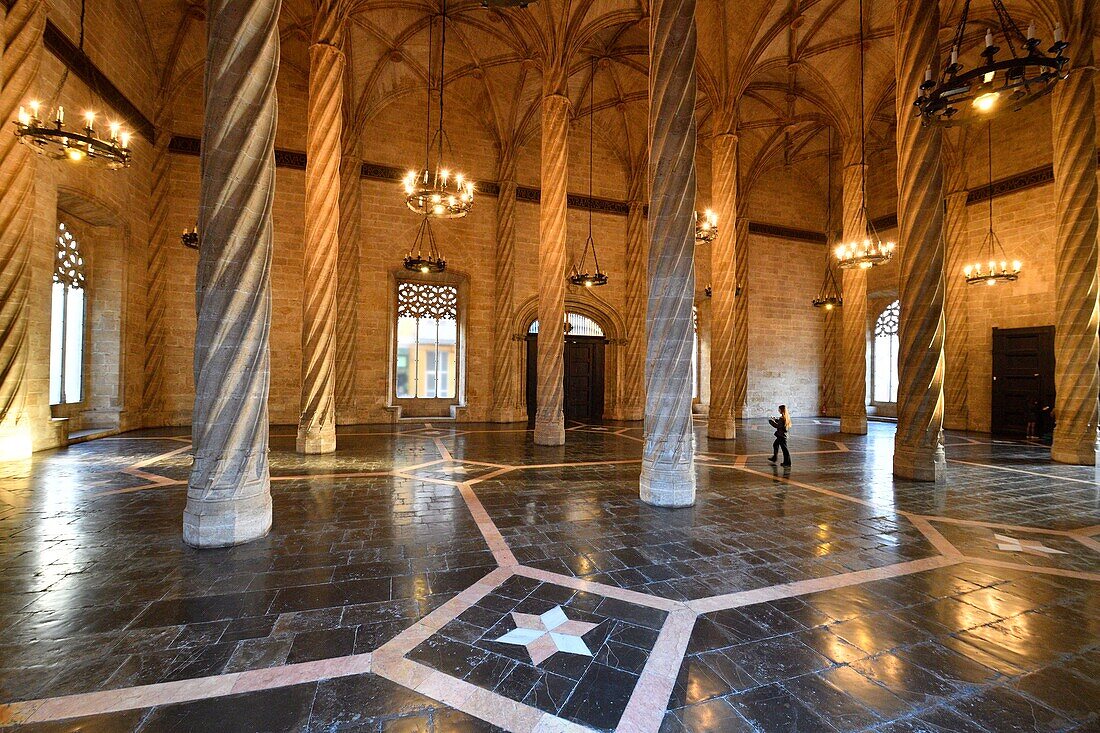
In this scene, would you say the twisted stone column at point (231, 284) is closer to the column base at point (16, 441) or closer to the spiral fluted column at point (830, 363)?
the column base at point (16, 441)

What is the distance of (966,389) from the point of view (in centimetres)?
1597

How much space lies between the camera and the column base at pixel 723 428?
504 inches

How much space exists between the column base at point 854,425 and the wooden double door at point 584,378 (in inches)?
315

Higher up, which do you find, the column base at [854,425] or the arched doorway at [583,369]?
the arched doorway at [583,369]

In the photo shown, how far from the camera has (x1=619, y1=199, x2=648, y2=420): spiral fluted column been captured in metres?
17.9

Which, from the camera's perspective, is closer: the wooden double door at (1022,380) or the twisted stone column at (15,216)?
the twisted stone column at (15,216)

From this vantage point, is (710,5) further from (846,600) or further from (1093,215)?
(846,600)

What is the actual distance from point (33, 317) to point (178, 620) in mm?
9195

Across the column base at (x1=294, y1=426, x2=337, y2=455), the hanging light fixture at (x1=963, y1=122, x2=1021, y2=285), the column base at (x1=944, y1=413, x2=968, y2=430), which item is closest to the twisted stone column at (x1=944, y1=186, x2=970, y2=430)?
the column base at (x1=944, y1=413, x2=968, y2=430)

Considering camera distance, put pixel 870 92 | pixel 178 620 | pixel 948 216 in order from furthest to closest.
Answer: pixel 948 216, pixel 870 92, pixel 178 620

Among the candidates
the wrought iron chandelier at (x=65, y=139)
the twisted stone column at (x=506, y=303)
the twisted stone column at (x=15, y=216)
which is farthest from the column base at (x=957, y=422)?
the twisted stone column at (x=15, y=216)

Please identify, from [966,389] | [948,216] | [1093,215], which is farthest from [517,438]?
[948,216]

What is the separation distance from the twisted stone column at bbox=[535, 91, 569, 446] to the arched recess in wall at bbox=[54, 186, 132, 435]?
10.2 m

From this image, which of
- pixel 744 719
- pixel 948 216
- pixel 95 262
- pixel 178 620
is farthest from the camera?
pixel 948 216
